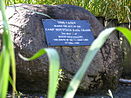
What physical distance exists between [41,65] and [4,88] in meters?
2.27

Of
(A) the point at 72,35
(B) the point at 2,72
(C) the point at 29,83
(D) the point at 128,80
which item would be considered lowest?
(D) the point at 128,80

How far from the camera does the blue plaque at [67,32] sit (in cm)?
325

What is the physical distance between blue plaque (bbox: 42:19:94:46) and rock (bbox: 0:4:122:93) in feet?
0.20

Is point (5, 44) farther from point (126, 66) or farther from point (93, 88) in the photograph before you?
point (126, 66)

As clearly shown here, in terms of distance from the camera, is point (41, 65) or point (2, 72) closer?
point (2, 72)

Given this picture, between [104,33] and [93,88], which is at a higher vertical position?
[104,33]

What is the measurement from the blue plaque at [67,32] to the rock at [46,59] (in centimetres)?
6

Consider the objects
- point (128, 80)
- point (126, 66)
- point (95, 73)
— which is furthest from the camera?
point (126, 66)

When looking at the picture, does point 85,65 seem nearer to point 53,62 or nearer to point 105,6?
point 53,62

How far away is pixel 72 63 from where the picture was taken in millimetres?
3201

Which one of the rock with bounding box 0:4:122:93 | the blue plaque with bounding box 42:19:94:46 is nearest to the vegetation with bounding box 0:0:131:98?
the rock with bounding box 0:4:122:93

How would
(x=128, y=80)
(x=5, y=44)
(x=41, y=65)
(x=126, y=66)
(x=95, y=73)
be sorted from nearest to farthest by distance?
(x=5, y=44) < (x=41, y=65) < (x=95, y=73) < (x=128, y=80) < (x=126, y=66)

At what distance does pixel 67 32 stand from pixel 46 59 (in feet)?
1.73

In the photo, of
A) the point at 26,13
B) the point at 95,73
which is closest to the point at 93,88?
the point at 95,73
